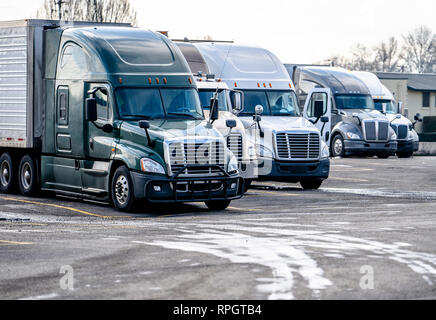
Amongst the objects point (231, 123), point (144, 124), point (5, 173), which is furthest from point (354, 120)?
point (144, 124)

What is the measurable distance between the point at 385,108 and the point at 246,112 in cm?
1699

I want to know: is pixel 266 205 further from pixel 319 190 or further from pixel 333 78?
pixel 333 78

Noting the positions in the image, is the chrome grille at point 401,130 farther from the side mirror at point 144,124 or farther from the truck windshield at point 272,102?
the side mirror at point 144,124

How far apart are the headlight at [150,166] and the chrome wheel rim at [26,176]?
4.69 metres

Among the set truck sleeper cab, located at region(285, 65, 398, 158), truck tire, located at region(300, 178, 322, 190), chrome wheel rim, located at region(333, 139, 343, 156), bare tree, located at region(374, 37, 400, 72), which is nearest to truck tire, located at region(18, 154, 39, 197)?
truck tire, located at region(300, 178, 322, 190)

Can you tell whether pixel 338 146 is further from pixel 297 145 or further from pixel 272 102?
pixel 297 145

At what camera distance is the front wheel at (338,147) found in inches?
1479

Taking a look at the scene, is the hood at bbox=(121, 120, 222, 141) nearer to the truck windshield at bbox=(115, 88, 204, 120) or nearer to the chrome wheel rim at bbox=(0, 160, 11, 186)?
the truck windshield at bbox=(115, 88, 204, 120)

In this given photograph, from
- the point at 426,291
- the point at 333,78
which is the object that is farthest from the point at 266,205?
the point at 333,78

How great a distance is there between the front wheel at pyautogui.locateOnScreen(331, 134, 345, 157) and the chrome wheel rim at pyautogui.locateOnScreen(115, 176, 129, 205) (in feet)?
66.5

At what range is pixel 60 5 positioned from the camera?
59.0 metres

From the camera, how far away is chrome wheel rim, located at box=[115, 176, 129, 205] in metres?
18.0

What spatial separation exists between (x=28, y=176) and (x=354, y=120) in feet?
59.5

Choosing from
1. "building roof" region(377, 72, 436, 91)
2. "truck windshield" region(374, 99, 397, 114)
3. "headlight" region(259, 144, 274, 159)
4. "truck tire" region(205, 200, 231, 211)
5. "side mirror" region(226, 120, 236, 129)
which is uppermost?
"building roof" region(377, 72, 436, 91)
